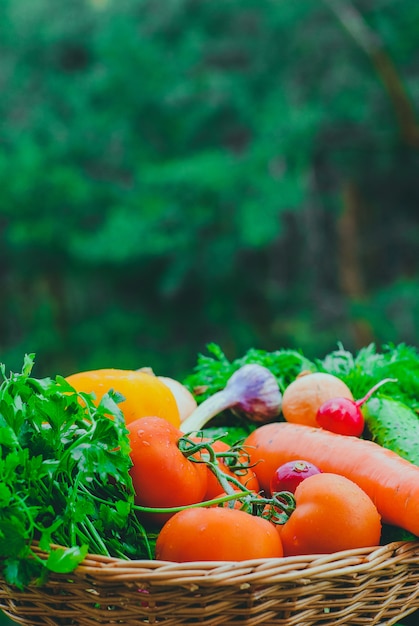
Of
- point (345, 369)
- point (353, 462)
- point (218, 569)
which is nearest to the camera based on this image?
point (218, 569)

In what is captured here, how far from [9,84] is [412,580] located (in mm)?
6484

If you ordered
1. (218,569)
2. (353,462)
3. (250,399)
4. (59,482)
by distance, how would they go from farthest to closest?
(250,399), (353,462), (59,482), (218,569)

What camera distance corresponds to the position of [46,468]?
1.07m

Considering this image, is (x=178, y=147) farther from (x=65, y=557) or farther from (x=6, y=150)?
(x=65, y=557)

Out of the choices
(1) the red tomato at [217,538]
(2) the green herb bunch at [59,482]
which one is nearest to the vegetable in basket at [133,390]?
(2) the green herb bunch at [59,482]

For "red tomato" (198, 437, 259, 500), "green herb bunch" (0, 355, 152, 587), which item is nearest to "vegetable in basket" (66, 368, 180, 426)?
"red tomato" (198, 437, 259, 500)

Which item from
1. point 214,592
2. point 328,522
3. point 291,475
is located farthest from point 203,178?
point 214,592

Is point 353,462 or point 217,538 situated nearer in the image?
point 217,538

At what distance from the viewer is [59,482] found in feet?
3.62

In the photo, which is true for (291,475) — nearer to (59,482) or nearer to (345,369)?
(59,482)

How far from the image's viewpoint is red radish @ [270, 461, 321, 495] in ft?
4.25

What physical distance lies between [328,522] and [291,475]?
0.17m

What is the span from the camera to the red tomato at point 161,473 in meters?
1.19

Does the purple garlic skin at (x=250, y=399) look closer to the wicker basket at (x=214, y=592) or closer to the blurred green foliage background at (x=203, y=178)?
the wicker basket at (x=214, y=592)
